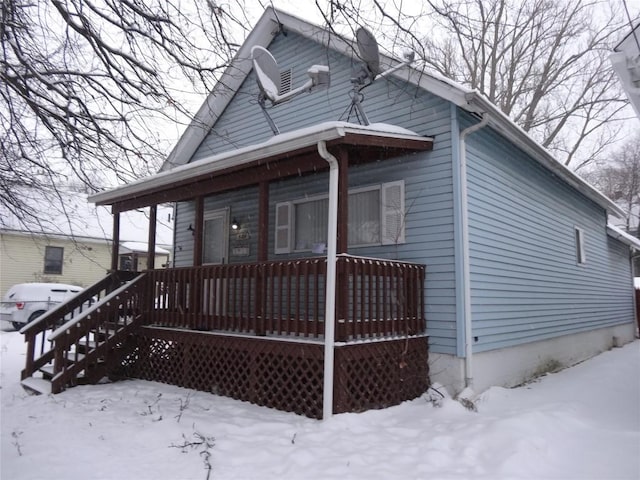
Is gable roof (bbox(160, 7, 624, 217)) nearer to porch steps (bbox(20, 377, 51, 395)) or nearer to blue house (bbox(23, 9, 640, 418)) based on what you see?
blue house (bbox(23, 9, 640, 418))

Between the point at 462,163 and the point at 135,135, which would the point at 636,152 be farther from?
the point at 135,135

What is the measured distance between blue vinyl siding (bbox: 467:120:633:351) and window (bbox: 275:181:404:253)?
1.11 metres

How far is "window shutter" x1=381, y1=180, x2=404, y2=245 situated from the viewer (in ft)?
23.4

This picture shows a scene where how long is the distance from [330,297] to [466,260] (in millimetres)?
2125

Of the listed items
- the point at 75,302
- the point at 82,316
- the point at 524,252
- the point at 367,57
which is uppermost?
the point at 367,57

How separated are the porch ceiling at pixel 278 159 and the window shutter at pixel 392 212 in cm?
50

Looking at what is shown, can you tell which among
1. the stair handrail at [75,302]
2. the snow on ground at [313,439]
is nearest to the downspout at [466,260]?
the snow on ground at [313,439]

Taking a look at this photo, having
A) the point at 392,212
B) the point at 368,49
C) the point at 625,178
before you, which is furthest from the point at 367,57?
the point at 625,178

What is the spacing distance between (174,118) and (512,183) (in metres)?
5.78

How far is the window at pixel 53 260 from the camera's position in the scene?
66.9 ft

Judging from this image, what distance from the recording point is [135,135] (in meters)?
5.32

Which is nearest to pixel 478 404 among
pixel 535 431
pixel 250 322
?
pixel 535 431

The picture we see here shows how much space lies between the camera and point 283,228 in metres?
8.81

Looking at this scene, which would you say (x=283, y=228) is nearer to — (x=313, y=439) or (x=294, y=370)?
(x=294, y=370)
